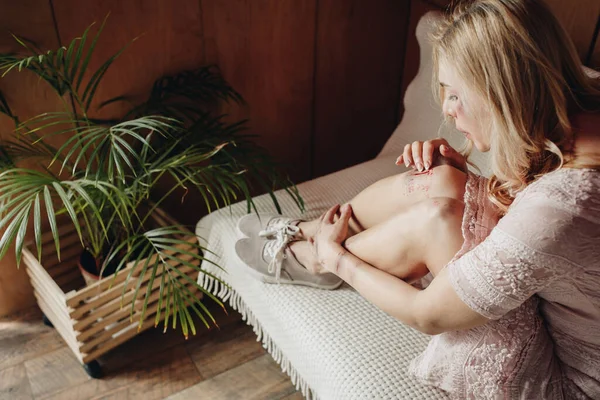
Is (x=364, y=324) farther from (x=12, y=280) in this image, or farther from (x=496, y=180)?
(x=12, y=280)

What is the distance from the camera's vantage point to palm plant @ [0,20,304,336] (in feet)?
3.81

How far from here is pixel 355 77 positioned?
212 centimetres

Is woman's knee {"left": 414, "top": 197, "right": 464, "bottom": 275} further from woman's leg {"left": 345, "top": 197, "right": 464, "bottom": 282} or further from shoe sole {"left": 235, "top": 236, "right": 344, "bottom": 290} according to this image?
shoe sole {"left": 235, "top": 236, "right": 344, "bottom": 290}

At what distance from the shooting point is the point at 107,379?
4.99 feet

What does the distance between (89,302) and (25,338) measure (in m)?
0.39

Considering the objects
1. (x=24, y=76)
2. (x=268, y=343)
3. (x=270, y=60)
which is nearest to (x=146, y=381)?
(x=268, y=343)

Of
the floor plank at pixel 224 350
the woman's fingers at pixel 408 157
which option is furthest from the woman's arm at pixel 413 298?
the floor plank at pixel 224 350

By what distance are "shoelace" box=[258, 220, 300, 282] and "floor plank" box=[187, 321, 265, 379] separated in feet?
1.32

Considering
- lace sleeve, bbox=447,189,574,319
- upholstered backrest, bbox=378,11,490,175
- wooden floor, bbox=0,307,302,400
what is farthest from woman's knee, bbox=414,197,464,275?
wooden floor, bbox=0,307,302,400

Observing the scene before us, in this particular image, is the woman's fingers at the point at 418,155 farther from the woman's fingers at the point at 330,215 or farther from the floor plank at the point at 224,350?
the floor plank at the point at 224,350

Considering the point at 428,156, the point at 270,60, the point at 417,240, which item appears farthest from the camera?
the point at 270,60

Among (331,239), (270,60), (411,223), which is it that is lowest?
(331,239)

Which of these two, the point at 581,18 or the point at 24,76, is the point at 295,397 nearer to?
the point at 24,76

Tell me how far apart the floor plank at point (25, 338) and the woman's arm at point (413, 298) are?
3.16 feet
